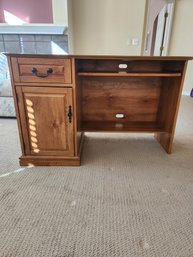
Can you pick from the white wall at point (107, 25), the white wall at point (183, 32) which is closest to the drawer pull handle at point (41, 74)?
the white wall at point (107, 25)

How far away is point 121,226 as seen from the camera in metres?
0.97

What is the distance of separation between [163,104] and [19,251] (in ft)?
5.30

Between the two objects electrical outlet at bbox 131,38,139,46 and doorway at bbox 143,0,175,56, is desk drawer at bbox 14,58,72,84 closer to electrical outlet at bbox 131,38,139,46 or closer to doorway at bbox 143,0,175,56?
electrical outlet at bbox 131,38,139,46

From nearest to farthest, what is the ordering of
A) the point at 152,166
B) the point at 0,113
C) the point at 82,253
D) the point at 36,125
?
1. the point at 82,253
2. the point at 36,125
3. the point at 152,166
4. the point at 0,113

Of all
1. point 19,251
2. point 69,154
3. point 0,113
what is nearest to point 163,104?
point 69,154

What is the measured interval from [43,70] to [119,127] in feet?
2.83

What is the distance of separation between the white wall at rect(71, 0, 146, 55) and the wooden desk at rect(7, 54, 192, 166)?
2.23 meters

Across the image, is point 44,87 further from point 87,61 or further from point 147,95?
point 147,95

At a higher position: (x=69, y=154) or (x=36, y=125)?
(x=36, y=125)

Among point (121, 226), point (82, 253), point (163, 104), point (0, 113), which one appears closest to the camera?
point (82, 253)

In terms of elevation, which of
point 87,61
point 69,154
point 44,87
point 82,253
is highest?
point 87,61

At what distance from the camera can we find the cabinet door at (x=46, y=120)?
132 centimetres

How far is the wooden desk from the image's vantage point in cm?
127

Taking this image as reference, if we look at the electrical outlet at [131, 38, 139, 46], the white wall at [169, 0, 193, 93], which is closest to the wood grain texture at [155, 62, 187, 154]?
the electrical outlet at [131, 38, 139, 46]
